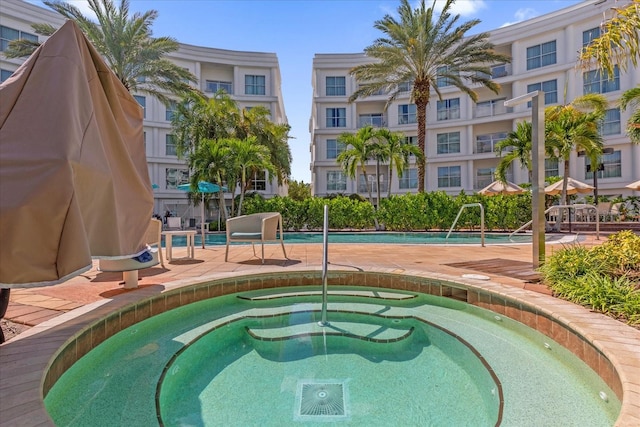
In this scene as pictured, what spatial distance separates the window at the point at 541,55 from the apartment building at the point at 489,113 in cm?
6

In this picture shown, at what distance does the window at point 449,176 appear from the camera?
88.0 ft

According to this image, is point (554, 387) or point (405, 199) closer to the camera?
point (554, 387)

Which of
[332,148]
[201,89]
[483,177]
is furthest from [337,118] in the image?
[483,177]

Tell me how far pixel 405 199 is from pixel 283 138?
1015cm

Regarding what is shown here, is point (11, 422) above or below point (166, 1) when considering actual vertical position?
below

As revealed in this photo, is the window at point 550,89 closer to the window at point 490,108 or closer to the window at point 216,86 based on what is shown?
the window at point 490,108

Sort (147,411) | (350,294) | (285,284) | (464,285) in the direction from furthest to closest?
(285,284) < (350,294) < (464,285) < (147,411)

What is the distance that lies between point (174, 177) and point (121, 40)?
13.2m

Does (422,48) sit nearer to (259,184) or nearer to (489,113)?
(489,113)

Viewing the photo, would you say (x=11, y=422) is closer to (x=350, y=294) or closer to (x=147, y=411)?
(x=147, y=411)

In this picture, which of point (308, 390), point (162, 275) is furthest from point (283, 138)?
point (308, 390)

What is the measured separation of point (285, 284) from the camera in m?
4.95

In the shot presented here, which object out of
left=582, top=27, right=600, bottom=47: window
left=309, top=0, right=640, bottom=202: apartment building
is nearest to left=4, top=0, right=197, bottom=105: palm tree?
left=309, top=0, right=640, bottom=202: apartment building

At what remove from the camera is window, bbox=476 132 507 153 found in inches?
1008
